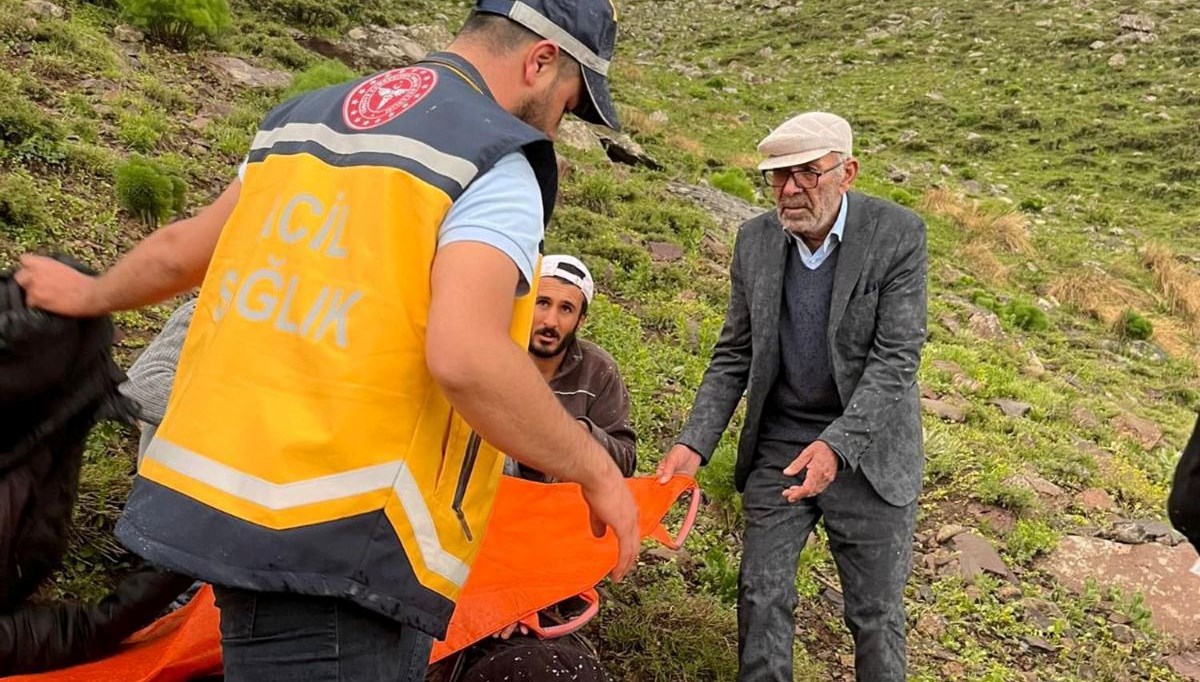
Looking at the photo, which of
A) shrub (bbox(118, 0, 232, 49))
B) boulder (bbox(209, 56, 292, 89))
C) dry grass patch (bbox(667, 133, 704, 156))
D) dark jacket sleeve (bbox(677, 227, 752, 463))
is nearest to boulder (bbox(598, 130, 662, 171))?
dry grass patch (bbox(667, 133, 704, 156))

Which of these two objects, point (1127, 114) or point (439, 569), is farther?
point (1127, 114)

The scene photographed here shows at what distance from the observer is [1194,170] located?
1800cm

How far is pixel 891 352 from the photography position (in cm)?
335

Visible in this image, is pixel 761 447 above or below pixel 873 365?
below

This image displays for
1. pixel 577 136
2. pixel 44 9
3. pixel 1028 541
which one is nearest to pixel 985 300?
pixel 577 136

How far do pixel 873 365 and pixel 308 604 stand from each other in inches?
89.2

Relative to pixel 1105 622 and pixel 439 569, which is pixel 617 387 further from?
pixel 1105 622

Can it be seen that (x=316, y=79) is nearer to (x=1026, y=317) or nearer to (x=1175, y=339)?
(x=1026, y=317)

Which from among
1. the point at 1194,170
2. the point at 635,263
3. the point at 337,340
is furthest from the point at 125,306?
the point at 1194,170

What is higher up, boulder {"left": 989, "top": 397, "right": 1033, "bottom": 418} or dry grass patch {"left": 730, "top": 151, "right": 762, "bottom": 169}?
dry grass patch {"left": 730, "top": 151, "right": 762, "bottom": 169}

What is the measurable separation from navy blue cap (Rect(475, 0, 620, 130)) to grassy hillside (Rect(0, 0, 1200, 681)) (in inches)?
94.0

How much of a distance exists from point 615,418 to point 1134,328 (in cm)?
952

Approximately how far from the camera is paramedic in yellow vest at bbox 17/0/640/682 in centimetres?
157

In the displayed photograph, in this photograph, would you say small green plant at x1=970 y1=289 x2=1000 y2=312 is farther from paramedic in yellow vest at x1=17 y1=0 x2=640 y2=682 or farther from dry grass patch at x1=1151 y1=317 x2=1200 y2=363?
paramedic in yellow vest at x1=17 y1=0 x2=640 y2=682
